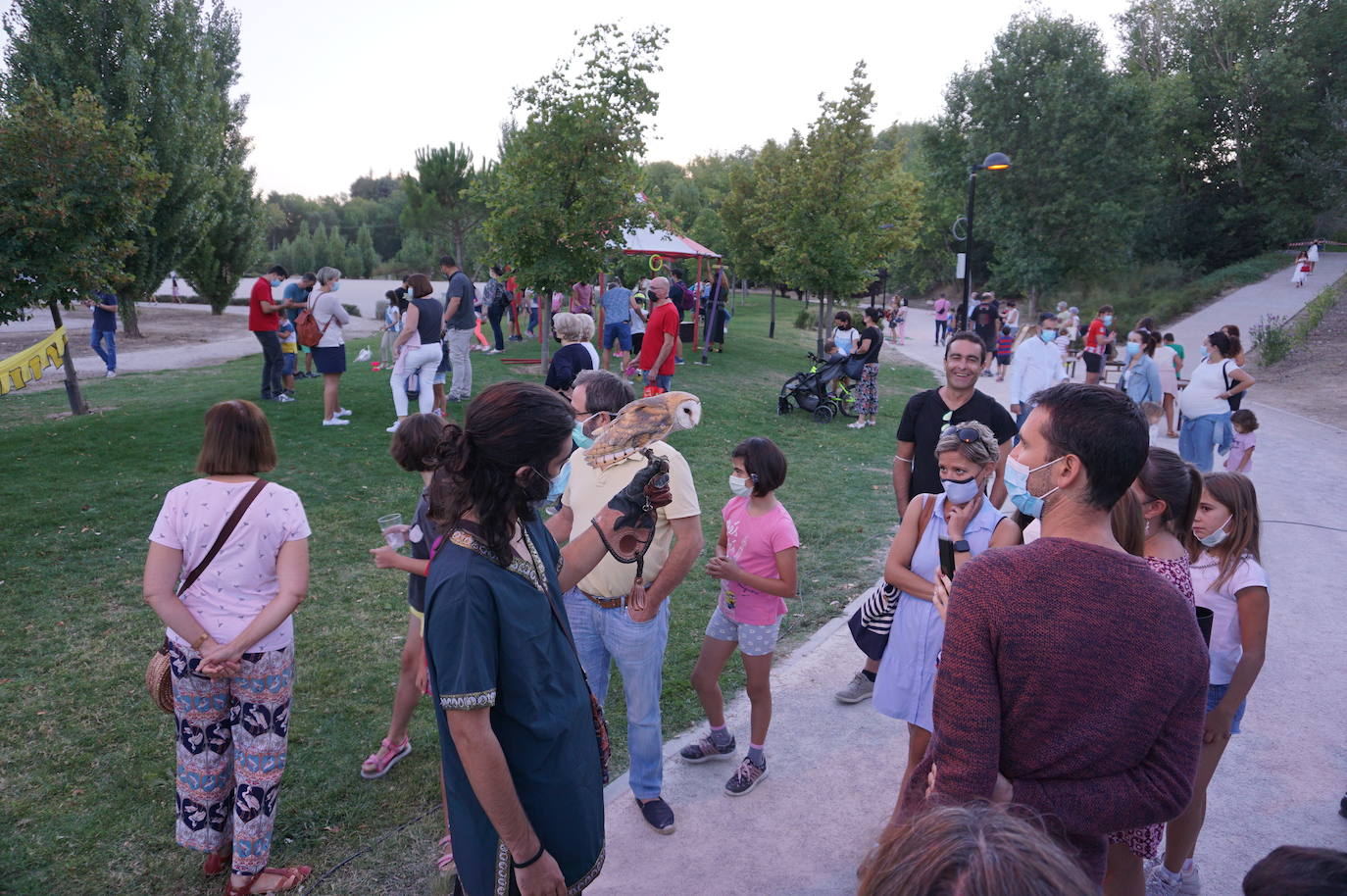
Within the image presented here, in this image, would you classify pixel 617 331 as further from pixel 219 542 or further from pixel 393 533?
pixel 219 542

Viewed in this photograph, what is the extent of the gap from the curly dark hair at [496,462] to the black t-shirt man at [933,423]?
326 centimetres

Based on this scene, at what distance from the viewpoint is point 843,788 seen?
4.01 m

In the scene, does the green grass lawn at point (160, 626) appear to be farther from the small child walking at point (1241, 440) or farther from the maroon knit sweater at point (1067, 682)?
the small child walking at point (1241, 440)

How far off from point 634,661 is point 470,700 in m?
1.67

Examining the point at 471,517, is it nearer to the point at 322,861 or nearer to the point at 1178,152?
the point at 322,861

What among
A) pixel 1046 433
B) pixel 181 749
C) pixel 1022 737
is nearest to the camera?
pixel 1022 737

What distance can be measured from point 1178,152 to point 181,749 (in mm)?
50318

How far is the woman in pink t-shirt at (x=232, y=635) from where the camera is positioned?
3.09 m

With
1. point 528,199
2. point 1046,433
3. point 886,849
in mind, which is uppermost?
point 528,199

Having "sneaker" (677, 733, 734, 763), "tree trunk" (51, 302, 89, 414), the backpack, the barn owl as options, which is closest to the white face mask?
the barn owl

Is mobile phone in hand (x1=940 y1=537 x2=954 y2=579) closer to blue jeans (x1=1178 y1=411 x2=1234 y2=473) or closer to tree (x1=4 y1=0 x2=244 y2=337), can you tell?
blue jeans (x1=1178 y1=411 x2=1234 y2=473)

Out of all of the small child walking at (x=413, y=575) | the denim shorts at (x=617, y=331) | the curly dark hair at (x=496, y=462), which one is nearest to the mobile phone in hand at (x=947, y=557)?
the curly dark hair at (x=496, y=462)

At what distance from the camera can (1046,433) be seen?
1837 millimetres

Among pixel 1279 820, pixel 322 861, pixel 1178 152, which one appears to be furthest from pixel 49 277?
pixel 1178 152
